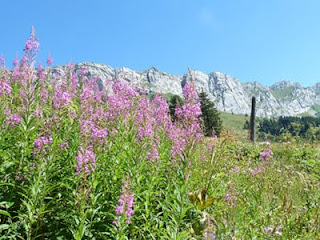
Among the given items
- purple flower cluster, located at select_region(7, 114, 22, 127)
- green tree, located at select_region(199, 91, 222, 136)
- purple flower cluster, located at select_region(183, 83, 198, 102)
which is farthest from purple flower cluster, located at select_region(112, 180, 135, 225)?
green tree, located at select_region(199, 91, 222, 136)

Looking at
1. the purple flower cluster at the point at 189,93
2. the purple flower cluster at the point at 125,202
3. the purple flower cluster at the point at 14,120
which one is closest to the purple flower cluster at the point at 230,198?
the purple flower cluster at the point at 189,93

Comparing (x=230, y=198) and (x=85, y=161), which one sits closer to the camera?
(x=85, y=161)

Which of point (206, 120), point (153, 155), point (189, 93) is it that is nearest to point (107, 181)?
point (153, 155)

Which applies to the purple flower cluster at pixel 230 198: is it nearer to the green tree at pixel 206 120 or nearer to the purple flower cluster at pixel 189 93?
the green tree at pixel 206 120

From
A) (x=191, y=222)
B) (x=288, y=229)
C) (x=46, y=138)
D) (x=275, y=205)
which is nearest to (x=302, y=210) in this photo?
(x=275, y=205)

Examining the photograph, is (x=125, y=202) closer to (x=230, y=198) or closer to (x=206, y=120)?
(x=230, y=198)

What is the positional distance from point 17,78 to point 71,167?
3998 mm

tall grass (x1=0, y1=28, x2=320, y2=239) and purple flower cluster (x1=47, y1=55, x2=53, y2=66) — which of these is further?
purple flower cluster (x1=47, y1=55, x2=53, y2=66)

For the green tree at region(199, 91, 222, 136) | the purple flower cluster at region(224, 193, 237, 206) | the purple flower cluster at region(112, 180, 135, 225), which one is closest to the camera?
the purple flower cluster at region(112, 180, 135, 225)

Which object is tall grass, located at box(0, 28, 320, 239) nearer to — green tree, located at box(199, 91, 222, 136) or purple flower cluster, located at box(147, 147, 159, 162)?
purple flower cluster, located at box(147, 147, 159, 162)

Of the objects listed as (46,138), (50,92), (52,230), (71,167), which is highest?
(50,92)

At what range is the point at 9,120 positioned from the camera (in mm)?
4547

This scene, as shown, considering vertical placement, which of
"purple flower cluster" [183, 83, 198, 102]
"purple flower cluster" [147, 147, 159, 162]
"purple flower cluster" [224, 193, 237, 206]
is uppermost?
"purple flower cluster" [183, 83, 198, 102]

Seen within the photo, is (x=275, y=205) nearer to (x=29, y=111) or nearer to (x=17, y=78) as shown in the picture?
(x=29, y=111)
